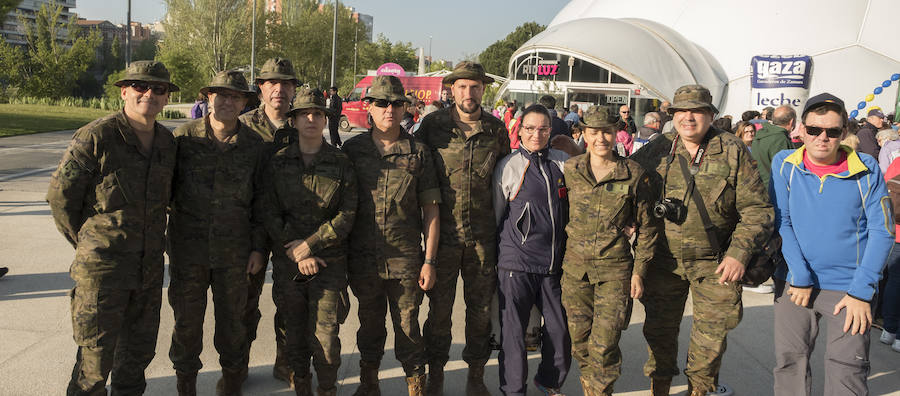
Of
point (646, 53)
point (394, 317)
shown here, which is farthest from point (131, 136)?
point (646, 53)

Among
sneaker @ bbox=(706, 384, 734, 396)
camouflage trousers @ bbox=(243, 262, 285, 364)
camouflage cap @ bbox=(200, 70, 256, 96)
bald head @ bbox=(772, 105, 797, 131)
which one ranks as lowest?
sneaker @ bbox=(706, 384, 734, 396)

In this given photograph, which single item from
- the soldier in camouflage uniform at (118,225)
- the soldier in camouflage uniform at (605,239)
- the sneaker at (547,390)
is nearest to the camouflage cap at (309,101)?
the soldier in camouflage uniform at (118,225)

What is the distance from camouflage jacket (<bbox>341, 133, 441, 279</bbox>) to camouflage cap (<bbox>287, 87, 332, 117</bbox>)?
327 millimetres

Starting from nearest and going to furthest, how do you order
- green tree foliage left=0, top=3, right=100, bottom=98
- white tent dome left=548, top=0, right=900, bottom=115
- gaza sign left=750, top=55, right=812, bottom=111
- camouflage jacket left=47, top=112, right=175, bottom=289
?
camouflage jacket left=47, top=112, right=175, bottom=289
gaza sign left=750, top=55, right=812, bottom=111
white tent dome left=548, top=0, right=900, bottom=115
green tree foliage left=0, top=3, right=100, bottom=98

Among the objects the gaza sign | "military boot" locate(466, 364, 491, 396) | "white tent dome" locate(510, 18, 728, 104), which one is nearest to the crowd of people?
"military boot" locate(466, 364, 491, 396)

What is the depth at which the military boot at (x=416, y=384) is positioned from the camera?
3533 mm

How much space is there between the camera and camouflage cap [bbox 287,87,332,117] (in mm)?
3268

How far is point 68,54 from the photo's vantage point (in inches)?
1251

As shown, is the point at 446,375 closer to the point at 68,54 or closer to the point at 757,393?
the point at 757,393

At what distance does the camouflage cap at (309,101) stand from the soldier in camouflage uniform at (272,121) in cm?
41

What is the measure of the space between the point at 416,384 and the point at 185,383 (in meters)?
1.35

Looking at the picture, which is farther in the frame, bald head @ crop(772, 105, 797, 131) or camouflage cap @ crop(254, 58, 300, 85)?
bald head @ crop(772, 105, 797, 131)

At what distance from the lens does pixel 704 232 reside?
3354mm

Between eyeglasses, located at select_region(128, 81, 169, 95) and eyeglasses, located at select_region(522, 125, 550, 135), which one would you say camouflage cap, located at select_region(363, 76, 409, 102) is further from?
eyeglasses, located at select_region(128, 81, 169, 95)
